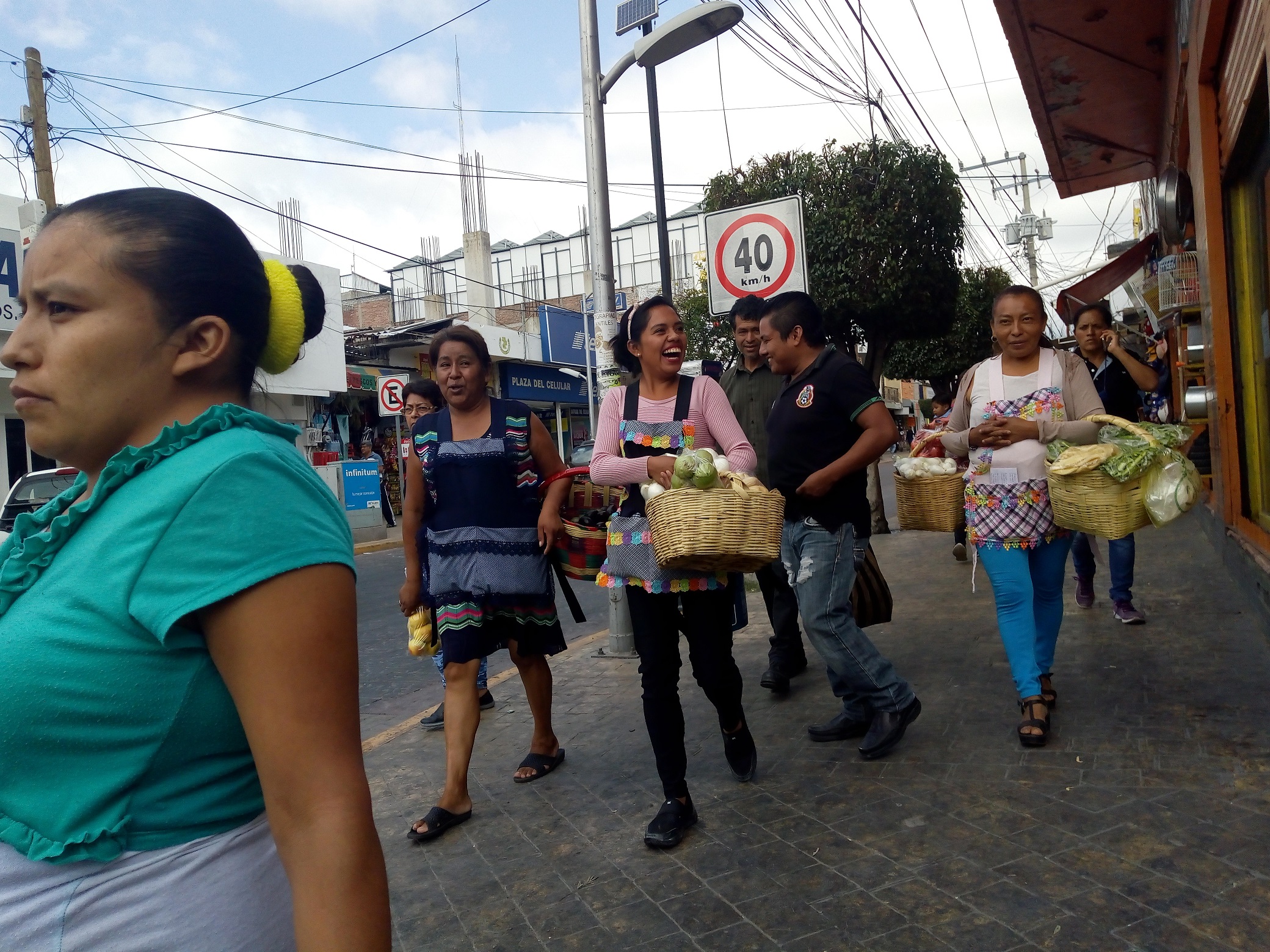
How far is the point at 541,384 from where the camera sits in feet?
108

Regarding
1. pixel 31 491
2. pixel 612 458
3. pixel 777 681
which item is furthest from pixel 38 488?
pixel 612 458

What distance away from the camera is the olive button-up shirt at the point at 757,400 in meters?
6.05

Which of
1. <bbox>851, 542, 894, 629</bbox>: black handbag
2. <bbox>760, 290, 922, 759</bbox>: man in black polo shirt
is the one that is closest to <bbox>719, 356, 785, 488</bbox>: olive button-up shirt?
<bbox>851, 542, 894, 629</bbox>: black handbag

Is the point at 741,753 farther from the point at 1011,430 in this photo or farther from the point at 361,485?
the point at 361,485

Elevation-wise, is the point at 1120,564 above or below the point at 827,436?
below

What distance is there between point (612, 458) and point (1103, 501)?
6.61 ft

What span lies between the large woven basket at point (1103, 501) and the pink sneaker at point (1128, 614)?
2444 millimetres

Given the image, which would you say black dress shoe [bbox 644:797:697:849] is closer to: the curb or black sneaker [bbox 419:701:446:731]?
black sneaker [bbox 419:701:446:731]

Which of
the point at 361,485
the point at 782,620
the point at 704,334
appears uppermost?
the point at 704,334

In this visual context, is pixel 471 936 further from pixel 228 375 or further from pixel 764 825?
pixel 228 375

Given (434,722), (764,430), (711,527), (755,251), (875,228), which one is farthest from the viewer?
(875,228)

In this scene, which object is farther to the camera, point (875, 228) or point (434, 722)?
point (875, 228)

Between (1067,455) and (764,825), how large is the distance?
196cm

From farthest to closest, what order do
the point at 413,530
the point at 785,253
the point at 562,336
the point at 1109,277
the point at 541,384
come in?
the point at 562,336, the point at 541,384, the point at 1109,277, the point at 785,253, the point at 413,530
